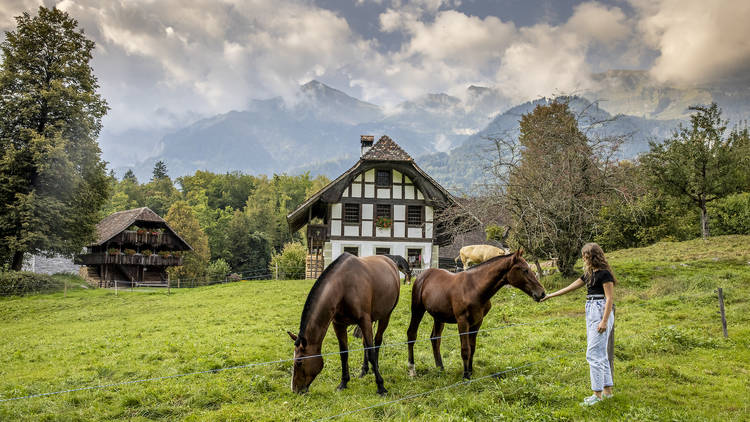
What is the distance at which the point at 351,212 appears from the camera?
29.3 meters

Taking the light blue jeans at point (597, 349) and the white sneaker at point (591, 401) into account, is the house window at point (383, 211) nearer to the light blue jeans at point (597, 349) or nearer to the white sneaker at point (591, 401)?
the light blue jeans at point (597, 349)

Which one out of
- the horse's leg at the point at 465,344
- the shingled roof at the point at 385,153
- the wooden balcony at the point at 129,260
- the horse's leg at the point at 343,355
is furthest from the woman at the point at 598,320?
the wooden balcony at the point at 129,260

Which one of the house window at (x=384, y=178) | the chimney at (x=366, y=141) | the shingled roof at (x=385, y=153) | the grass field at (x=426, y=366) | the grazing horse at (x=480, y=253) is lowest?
the grass field at (x=426, y=366)

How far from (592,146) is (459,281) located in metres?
12.7

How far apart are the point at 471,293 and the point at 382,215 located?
2271cm

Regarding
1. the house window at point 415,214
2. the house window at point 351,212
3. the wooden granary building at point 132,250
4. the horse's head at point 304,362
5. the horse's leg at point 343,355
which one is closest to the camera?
the horse's head at point 304,362

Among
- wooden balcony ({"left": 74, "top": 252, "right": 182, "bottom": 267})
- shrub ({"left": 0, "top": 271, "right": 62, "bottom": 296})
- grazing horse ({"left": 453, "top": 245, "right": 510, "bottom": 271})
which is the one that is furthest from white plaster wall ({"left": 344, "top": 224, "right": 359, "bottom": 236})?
wooden balcony ({"left": 74, "top": 252, "right": 182, "bottom": 267})

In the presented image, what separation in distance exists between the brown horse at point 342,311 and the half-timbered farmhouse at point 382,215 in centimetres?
2096

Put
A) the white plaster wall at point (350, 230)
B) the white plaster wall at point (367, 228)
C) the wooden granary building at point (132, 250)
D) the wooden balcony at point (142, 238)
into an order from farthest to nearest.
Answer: the wooden balcony at point (142, 238)
the wooden granary building at point (132, 250)
the white plaster wall at point (367, 228)
the white plaster wall at point (350, 230)

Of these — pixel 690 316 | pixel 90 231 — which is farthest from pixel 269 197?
pixel 690 316

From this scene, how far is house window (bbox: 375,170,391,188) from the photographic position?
96.6ft

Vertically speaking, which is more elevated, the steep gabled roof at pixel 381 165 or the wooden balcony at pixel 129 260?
the steep gabled roof at pixel 381 165

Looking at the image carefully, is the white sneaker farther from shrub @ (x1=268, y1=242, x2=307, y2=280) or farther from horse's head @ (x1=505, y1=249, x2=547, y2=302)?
shrub @ (x1=268, y1=242, x2=307, y2=280)

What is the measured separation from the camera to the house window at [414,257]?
29.5 m
